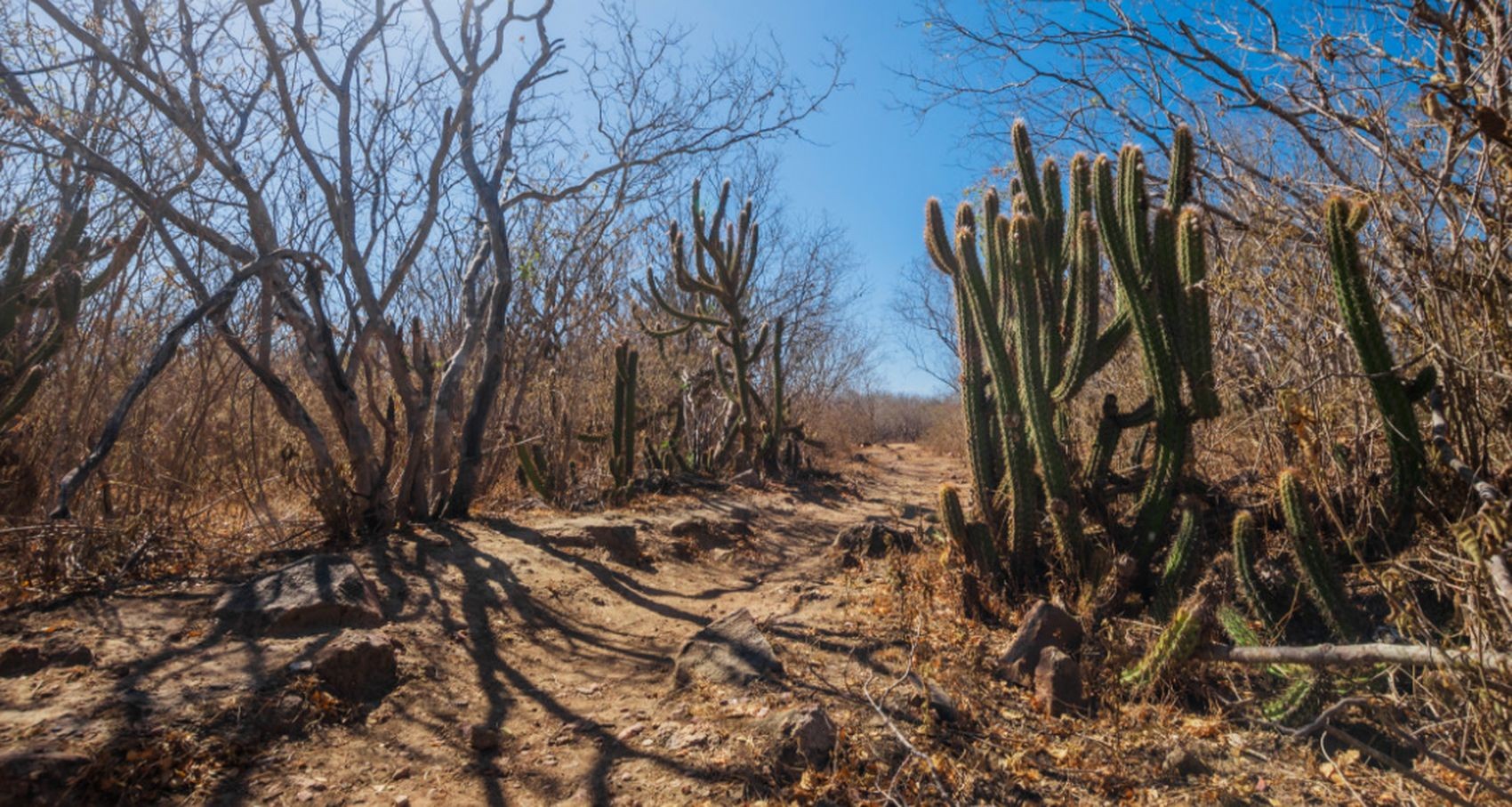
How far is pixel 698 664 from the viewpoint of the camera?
323 cm

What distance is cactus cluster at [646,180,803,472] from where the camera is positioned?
8703mm

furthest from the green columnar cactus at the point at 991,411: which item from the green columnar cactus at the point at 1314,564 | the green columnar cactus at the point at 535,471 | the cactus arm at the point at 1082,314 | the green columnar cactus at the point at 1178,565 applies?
the green columnar cactus at the point at 535,471

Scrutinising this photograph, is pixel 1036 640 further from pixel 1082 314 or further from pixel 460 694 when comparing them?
pixel 460 694

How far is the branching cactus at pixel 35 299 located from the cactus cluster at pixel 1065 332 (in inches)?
168

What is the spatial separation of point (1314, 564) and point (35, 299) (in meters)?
5.89

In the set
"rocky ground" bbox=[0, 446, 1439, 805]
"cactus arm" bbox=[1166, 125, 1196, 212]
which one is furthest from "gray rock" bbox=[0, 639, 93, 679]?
"cactus arm" bbox=[1166, 125, 1196, 212]

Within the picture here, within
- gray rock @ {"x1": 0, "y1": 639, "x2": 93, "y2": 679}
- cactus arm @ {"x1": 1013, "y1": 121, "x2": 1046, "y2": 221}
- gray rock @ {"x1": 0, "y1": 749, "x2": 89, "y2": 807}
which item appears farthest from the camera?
cactus arm @ {"x1": 1013, "y1": 121, "x2": 1046, "y2": 221}

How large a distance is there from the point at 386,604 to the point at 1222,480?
4.30 metres

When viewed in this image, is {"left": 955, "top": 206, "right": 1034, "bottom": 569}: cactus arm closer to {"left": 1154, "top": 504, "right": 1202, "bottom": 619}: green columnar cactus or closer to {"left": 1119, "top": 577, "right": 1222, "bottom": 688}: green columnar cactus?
{"left": 1154, "top": 504, "right": 1202, "bottom": 619}: green columnar cactus

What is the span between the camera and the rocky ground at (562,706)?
2389 millimetres

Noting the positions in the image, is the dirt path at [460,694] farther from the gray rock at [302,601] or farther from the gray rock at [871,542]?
the gray rock at [871,542]

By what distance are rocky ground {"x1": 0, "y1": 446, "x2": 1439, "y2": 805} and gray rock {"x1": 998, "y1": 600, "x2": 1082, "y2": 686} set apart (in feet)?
0.04

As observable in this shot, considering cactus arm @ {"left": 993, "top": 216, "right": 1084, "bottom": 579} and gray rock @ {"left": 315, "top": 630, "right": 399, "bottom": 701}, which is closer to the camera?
gray rock @ {"left": 315, "top": 630, "right": 399, "bottom": 701}

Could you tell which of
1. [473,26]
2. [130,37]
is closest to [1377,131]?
[473,26]
